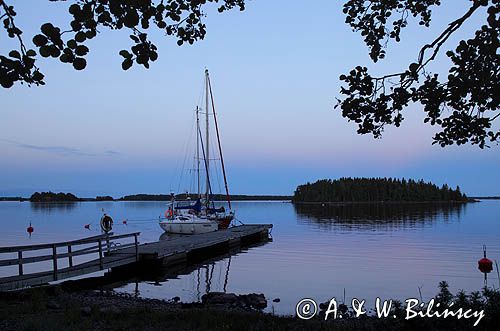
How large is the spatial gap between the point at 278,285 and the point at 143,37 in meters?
18.3

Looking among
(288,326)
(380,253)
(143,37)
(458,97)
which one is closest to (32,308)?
(288,326)

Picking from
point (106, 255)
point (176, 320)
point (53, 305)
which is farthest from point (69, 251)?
point (176, 320)

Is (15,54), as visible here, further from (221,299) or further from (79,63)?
(221,299)

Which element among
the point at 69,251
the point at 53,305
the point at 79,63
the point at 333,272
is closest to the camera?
the point at 79,63

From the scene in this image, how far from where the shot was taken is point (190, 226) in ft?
145

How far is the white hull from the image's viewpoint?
Result: 43.4 metres

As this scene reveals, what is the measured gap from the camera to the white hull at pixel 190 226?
142ft

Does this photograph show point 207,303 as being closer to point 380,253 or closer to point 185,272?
point 185,272

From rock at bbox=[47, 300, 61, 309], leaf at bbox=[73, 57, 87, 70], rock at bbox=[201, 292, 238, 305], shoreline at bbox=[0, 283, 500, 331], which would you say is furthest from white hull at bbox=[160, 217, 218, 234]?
leaf at bbox=[73, 57, 87, 70]

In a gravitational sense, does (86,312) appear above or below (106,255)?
above

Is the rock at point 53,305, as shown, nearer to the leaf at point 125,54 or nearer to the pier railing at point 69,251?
the pier railing at point 69,251

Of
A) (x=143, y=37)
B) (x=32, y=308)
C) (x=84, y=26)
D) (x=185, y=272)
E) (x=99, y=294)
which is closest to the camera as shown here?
(x=84, y=26)

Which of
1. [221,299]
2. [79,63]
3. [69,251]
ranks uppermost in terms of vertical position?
[79,63]

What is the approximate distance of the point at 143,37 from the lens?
401 cm
